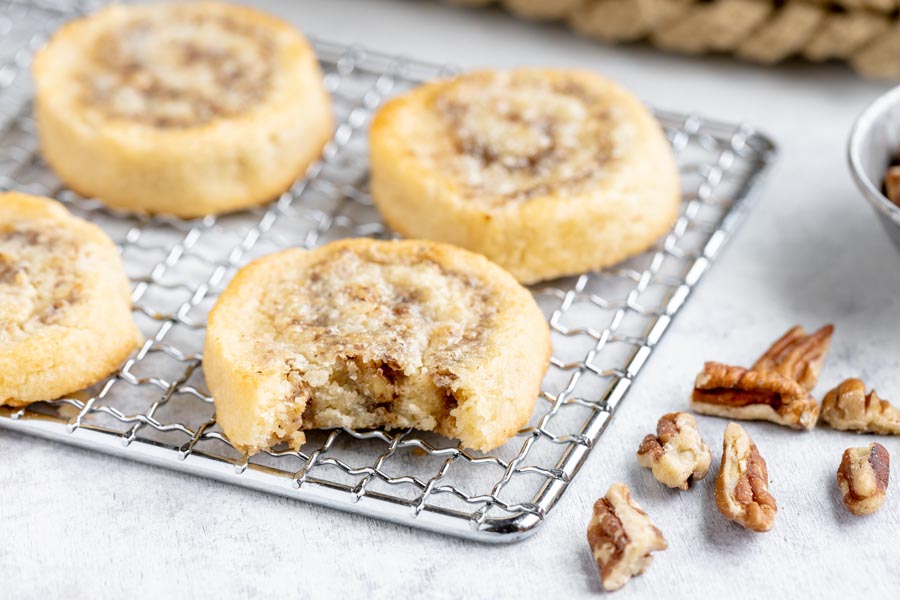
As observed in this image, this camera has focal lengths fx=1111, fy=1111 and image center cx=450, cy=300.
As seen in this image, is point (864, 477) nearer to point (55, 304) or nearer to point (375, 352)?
point (375, 352)

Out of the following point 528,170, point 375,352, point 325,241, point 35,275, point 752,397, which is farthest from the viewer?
point 325,241

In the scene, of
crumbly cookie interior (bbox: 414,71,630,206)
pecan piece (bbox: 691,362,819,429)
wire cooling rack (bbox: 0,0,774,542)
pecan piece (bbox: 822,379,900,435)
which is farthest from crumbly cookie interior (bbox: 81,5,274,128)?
pecan piece (bbox: 822,379,900,435)

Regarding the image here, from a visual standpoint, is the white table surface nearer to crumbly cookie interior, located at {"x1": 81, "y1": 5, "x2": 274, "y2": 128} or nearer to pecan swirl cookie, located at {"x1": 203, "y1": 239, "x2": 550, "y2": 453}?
pecan swirl cookie, located at {"x1": 203, "y1": 239, "x2": 550, "y2": 453}

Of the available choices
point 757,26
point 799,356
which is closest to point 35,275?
point 799,356

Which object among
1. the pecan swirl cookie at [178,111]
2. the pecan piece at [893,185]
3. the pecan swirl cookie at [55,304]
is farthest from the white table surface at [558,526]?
the pecan swirl cookie at [178,111]

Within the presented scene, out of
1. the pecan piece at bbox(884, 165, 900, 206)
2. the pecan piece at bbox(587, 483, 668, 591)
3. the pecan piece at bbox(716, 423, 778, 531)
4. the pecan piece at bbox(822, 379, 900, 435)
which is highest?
the pecan piece at bbox(884, 165, 900, 206)

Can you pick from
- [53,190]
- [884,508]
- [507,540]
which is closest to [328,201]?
[53,190]

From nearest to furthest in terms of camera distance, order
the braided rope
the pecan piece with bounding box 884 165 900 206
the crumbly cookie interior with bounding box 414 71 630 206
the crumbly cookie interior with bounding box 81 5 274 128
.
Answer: the pecan piece with bounding box 884 165 900 206 → the crumbly cookie interior with bounding box 414 71 630 206 → the crumbly cookie interior with bounding box 81 5 274 128 → the braided rope
